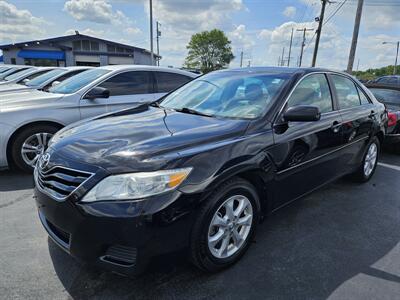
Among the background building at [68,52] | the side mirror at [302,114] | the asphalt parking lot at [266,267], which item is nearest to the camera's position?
the asphalt parking lot at [266,267]

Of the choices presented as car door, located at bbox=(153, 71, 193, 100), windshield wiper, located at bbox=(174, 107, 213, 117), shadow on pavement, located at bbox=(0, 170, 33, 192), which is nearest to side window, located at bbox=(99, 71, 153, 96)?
car door, located at bbox=(153, 71, 193, 100)

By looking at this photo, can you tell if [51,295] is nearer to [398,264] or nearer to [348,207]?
[398,264]

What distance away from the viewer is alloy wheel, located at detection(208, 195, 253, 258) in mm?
2283

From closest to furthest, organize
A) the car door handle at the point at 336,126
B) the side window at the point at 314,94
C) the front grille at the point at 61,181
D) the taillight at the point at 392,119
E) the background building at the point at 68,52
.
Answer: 1. the front grille at the point at 61,181
2. the side window at the point at 314,94
3. the car door handle at the point at 336,126
4. the taillight at the point at 392,119
5. the background building at the point at 68,52

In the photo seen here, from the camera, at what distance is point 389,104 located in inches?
250

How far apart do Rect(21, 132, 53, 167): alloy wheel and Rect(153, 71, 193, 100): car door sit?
2032mm

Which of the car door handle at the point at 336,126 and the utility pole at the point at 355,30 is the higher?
the utility pole at the point at 355,30

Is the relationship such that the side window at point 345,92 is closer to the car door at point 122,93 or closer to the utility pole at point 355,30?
the car door at point 122,93

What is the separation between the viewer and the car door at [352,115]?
363 centimetres

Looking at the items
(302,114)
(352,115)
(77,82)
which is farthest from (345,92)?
(77,82)

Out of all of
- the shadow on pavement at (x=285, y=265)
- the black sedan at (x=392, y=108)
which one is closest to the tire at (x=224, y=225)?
the shadow on pavement at (x=285, y=265)

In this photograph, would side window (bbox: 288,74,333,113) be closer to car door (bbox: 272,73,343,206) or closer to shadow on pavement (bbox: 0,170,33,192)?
car door (bbox: 272,73,343,206)

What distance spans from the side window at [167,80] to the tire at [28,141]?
2.06 m

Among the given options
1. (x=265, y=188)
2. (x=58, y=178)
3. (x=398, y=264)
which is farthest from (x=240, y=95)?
(x=398, y=264)
